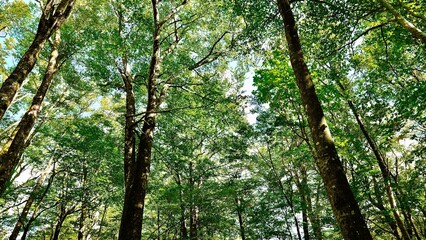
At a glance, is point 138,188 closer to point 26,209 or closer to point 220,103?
point 220,103

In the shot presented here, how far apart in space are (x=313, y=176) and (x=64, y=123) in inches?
678

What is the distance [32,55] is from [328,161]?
477cm

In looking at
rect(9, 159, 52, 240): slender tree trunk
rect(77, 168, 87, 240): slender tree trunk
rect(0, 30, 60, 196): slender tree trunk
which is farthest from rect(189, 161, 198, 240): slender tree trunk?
rect(0, 30, 60, 196): slender tree trunk

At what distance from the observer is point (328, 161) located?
2.96m

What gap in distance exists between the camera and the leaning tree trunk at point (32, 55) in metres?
3.32

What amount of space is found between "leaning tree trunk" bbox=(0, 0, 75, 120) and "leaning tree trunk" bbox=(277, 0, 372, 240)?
13.6ft

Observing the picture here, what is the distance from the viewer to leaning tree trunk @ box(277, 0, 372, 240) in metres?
2.53

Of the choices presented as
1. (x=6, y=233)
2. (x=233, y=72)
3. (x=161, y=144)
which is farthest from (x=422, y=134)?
(x=6, y=233)

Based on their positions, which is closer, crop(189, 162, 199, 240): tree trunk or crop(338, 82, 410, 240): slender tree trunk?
crop(338, 82, 410, 240): slender tree trunk

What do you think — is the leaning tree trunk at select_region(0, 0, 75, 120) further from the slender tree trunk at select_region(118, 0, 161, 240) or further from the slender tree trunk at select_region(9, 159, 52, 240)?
the slender tree trunk at select_region(9, 159, 52, 240)

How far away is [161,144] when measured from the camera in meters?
12.2

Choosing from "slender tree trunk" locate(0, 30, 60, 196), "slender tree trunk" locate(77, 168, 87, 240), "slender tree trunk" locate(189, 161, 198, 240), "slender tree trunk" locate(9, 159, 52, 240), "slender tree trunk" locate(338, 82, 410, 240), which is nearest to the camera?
"slender tree trunk" locate(0, 30, 60, 196)

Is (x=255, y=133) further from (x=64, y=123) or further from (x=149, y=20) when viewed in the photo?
(x=64, y=123)

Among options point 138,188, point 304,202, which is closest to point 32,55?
point 138,188
